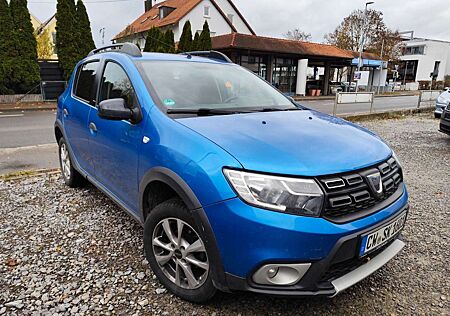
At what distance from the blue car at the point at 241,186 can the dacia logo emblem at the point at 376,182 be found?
0.01 meters

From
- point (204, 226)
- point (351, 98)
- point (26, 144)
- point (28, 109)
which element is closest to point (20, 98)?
point (28, 109)

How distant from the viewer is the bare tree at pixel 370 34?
4586 centimetres

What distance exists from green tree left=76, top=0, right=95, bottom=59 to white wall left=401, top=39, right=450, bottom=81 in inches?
2420

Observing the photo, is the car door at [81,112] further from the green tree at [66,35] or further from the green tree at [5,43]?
the green tree at [66,35]

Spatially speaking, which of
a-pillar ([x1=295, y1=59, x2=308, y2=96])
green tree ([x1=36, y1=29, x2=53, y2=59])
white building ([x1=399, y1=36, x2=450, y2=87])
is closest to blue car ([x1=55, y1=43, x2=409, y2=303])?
green tree ([x1=36, y1=29, x2=53, y2=59])

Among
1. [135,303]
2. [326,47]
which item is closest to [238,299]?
[135,303]

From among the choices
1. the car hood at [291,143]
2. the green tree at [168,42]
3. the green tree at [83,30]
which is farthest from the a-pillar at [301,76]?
the car hood at [291,143]

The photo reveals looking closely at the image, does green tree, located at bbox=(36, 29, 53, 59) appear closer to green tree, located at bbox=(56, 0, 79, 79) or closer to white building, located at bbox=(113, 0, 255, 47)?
white building, located at bbox=(113, 0, 255, 47)

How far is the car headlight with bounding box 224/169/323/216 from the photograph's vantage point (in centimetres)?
178

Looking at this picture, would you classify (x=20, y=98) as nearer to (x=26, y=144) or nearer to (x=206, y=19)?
(x=26, y=144)

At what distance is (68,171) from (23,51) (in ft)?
49.2

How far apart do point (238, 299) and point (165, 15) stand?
3770 centimetres

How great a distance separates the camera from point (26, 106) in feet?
50.6

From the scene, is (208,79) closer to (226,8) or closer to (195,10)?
(195,10)
